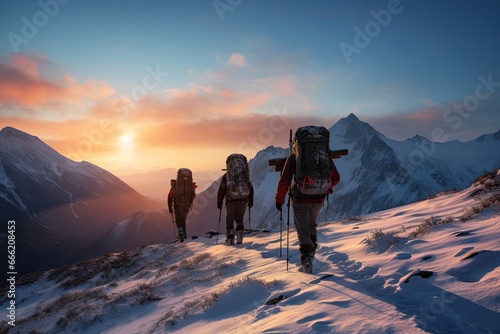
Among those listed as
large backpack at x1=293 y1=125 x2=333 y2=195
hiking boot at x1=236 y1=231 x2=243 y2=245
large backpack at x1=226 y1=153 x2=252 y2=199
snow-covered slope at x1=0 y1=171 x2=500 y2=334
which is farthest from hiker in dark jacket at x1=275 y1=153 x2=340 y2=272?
hiking boot at x1=236 y1=231 x2=243 y2=245

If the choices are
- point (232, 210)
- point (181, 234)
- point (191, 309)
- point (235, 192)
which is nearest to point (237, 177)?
point (235, 192)

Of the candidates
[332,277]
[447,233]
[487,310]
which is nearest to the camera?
[487,310]

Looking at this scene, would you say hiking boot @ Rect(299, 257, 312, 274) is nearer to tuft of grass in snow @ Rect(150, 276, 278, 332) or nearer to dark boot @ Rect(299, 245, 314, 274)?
dark boot @ Rect(299, 245, 314, 274)

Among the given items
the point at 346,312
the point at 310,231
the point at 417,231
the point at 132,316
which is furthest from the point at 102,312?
the point at 417,231

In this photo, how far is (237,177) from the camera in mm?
15289

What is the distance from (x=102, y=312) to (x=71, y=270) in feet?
47.0

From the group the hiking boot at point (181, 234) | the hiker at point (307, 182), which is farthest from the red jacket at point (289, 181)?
the hiking boot at point (181, 234)

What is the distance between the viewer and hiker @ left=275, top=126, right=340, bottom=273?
24.3ft

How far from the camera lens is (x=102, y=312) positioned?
9164mm

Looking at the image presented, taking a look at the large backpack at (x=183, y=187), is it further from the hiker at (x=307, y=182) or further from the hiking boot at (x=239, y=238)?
the hiker at (x=307, y=182)

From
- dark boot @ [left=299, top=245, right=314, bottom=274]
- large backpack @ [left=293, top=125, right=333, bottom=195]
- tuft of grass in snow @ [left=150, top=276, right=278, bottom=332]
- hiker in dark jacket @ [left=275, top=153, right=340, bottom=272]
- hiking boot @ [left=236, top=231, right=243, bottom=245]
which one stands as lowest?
tuft of grass in snow @ [left=150, top=276, right=278, bottom=332]

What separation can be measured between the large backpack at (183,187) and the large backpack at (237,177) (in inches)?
211

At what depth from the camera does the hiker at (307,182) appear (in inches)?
291

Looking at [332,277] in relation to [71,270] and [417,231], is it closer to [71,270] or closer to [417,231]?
[417,231]
